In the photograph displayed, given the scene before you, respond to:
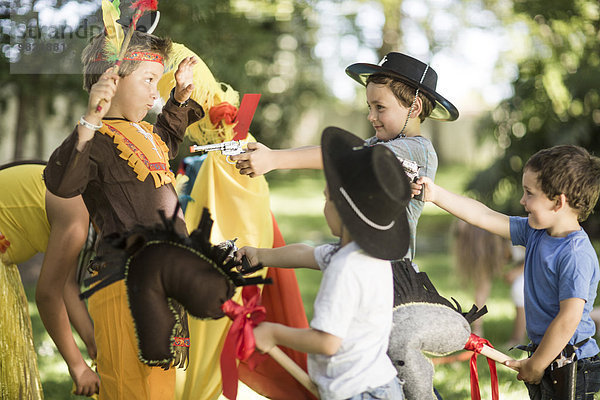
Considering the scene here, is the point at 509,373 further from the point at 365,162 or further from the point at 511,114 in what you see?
the point at 511,114

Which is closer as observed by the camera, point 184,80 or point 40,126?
point 184,80

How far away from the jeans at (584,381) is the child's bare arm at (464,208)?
0.59 metres

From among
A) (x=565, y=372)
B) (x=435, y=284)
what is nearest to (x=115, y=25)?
(x=565, y=372)

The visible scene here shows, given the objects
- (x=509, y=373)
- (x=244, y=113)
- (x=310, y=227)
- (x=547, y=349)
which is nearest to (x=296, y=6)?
(x=310, y=227)

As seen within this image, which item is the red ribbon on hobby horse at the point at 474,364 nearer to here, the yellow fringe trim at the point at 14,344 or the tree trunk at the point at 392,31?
the yellow fringe trim at the point at 14,344

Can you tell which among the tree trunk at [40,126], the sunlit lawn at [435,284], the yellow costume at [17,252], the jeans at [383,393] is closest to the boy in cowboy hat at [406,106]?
the jeans at [383,393]

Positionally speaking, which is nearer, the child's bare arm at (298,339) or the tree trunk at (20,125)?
the child's bare arm at (298,339)

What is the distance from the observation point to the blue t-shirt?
2.45 m

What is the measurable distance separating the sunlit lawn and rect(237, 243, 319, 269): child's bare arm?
82.6 inches

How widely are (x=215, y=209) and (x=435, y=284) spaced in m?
4.16

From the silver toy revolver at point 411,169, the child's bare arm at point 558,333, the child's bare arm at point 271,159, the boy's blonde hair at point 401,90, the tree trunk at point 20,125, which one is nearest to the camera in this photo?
the child's bare arm at point 271,159

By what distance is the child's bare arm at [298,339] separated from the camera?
6.43 ft

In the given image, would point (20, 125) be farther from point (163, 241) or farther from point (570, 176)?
point (570, 176)

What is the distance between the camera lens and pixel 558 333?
2.41 meters
